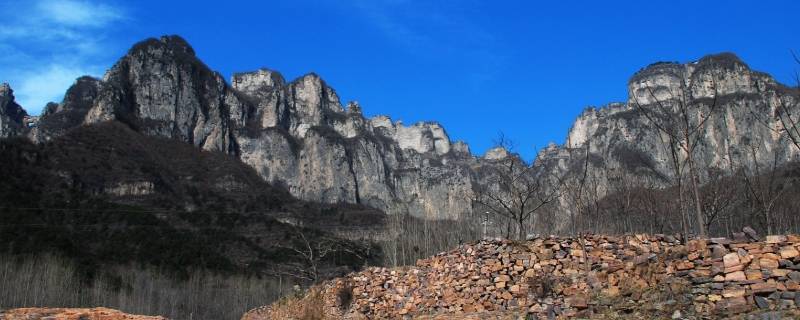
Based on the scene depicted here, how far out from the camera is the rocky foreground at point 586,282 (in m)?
8.97

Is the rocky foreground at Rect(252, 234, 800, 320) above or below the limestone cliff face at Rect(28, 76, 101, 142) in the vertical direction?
below

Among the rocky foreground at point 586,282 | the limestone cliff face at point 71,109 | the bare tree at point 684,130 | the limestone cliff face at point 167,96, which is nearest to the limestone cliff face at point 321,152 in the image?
the limestone cliff face at point 167,96

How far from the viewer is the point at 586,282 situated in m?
11.8

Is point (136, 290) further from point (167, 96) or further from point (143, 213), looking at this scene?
point (167, 96)

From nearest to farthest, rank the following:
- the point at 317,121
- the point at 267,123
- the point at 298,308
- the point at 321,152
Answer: the point at 298,308
the point at 321,152
the point at 267,123
the point at 317,121

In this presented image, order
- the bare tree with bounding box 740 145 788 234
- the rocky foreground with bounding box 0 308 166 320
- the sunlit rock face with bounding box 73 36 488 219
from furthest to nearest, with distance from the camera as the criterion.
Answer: the sunlit rock face with bounding box 73 36 488 219
the bare tree with bounding box 740 145 788 234
the rocky foreground with bounding box 0 308 166 320

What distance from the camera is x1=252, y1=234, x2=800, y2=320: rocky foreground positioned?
29.4ft

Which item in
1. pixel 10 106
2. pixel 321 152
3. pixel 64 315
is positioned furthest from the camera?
pixel 10 106

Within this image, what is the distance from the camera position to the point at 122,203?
237ft

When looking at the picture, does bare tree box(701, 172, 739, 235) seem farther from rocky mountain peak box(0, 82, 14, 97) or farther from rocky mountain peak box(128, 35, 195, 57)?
rocky mountain peak box(0, 82, 14, 97)

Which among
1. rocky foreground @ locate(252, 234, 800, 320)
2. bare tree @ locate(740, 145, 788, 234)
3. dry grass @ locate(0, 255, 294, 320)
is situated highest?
bare tree @ locate(740, 145, 788, 234)

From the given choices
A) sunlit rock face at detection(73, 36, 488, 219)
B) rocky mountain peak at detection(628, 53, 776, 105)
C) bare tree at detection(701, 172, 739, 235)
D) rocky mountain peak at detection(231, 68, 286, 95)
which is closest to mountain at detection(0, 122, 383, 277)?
sunlit rock face at detection(73, 36, 488, 219)

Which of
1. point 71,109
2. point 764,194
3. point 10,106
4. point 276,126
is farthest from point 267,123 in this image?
point 764,194

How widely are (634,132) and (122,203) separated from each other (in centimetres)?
10028
